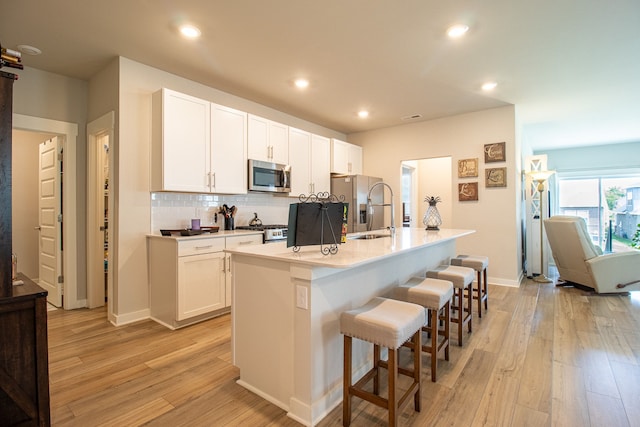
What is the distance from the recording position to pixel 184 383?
2.10 m

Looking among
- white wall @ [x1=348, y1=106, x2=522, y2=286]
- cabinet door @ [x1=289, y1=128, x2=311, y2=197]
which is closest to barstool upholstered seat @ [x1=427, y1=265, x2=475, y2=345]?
white wall @ [x1=348, y1=106, x2=522, y2=286]

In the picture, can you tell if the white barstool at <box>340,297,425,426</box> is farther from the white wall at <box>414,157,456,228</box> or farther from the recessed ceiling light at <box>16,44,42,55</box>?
the white wall at <box>414,157,456,228</box>

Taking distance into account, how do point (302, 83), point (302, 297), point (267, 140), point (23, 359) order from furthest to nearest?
point (267, 140) < point (302, 83) < point (302, 297) < point (23, 359)

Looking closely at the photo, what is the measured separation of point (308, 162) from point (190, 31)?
2521 mm

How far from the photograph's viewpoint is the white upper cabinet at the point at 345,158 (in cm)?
537

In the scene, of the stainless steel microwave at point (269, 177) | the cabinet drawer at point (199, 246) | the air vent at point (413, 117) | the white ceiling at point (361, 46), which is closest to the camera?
the white ceiling at point (361, 46)

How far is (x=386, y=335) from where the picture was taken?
5.08 ft

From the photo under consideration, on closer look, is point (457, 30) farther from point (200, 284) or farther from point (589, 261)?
point (589, 261)

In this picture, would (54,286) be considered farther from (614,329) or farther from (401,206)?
(614,329)

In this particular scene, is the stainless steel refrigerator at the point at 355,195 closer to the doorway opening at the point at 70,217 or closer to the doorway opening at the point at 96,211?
the doorway opening at the point at 96,211

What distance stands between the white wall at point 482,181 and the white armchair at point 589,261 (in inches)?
21.3

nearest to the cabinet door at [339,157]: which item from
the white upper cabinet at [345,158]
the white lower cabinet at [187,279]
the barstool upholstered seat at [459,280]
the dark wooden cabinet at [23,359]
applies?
the white upper cabinet at [345,158]

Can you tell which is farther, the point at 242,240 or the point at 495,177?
the point at 495,177

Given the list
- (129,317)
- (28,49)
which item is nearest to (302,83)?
(28,49)
